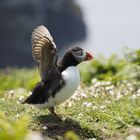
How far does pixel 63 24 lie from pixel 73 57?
28.4 metres

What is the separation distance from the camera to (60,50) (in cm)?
3725

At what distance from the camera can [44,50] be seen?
10211 mm

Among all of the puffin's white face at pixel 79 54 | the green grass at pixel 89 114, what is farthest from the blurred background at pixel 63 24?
the puffin's white face at pixel 79 54

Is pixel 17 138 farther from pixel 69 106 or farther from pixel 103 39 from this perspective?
pixel 103 39

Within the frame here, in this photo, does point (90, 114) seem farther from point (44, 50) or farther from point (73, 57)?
point (44, 50)

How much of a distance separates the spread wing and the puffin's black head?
0.14 m

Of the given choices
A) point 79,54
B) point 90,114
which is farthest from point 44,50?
point 90,114

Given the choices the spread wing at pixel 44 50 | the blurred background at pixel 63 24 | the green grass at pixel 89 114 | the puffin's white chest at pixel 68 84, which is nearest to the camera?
the green grass at pixel 89 114

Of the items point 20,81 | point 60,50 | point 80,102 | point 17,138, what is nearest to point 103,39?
point 60,50

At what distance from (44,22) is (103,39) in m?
3.72

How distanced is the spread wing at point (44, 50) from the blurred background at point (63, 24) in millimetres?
24759

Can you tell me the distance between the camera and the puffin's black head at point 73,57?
33.7 ft

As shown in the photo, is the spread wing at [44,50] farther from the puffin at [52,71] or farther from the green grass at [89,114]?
the green grass at [89,114]

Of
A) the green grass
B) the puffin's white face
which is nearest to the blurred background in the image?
the green grass
